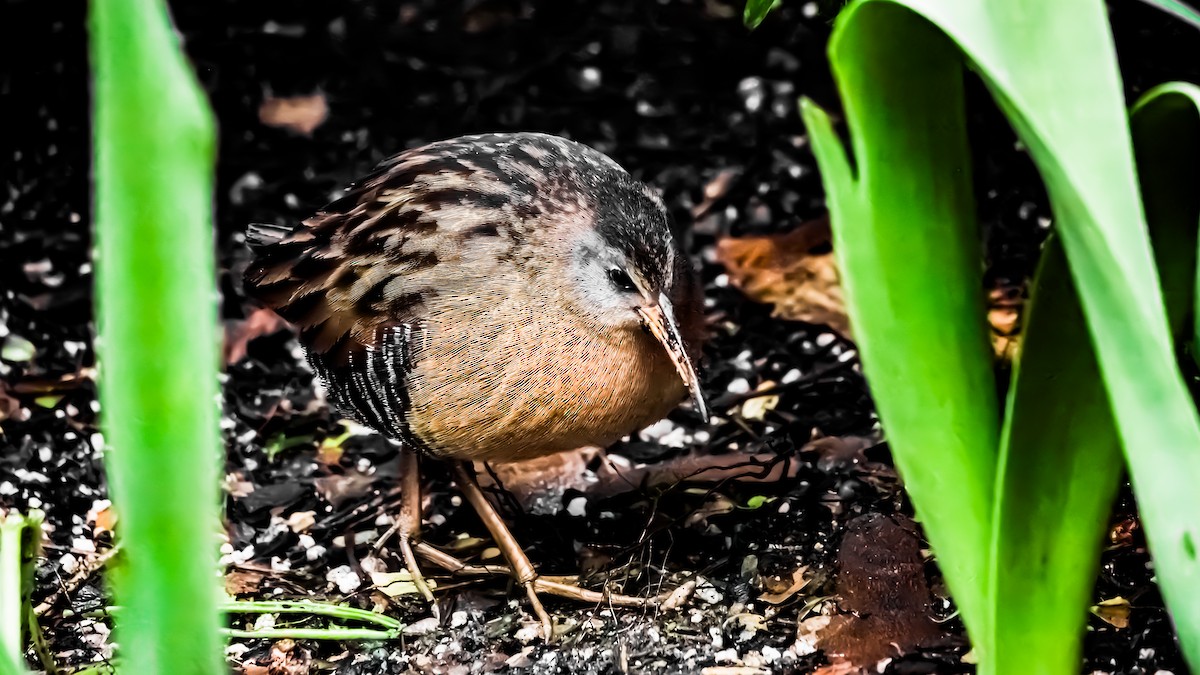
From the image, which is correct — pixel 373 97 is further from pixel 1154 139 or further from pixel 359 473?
pixel 1154 139

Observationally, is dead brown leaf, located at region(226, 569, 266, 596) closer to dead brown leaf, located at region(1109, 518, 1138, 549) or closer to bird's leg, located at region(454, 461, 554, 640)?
bird's leg, located at region(454, 461, 554, 640)

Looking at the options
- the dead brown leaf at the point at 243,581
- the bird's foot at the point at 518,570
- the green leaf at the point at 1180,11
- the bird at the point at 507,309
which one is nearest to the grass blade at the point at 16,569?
the dead brown leaf at the point at 243,581

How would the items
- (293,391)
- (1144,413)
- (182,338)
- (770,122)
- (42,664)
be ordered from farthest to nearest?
(770,122) < (293,391) < (42,664) < (1144,413) < (182,338)

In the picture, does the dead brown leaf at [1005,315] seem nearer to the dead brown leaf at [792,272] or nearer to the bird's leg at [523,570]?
the dead brown leaf at [792,272]

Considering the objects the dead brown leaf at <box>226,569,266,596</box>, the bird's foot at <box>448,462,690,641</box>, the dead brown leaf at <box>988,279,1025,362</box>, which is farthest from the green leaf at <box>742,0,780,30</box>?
the dead brown leaf at <box>226,569,266,596</box>

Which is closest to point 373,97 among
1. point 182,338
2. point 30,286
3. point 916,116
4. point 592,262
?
point 30,286
